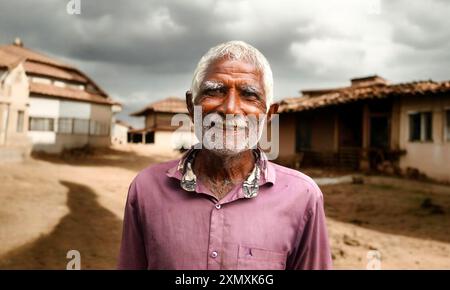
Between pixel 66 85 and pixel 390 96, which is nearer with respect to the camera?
pixel 390 96

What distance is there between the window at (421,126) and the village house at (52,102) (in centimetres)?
1921

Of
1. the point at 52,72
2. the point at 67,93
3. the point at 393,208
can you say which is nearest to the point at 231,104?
the point at 393,208

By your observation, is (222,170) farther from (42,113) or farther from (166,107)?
(166,107)

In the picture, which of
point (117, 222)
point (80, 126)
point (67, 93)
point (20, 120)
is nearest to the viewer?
point (117, 222)

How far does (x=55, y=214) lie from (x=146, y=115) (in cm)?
3124

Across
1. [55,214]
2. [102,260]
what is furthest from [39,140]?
[102,260]

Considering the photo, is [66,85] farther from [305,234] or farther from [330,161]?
[305,234]

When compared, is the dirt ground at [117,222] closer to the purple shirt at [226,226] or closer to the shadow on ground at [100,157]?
the purple shirt at [226,226]

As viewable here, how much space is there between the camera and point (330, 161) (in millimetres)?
17547

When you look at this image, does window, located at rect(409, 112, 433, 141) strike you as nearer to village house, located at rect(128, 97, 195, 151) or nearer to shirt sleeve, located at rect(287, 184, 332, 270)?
shirt sleeve, located at rect(287, 184, 332, 270)

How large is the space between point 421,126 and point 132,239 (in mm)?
14672

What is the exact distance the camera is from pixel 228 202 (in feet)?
5.55

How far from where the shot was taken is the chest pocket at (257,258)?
1.62m

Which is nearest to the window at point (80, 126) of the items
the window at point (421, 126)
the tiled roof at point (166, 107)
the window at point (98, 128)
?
the window at point (98, 128)
